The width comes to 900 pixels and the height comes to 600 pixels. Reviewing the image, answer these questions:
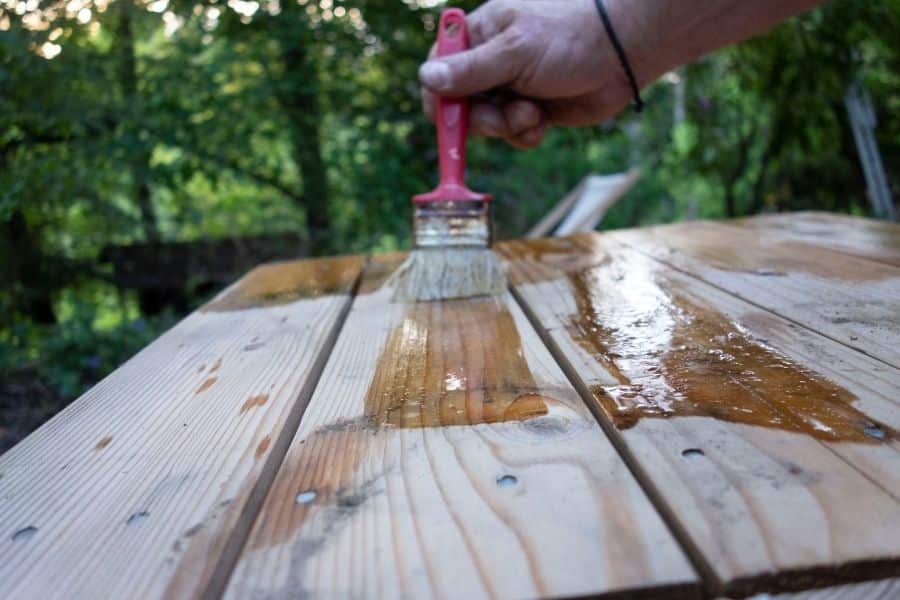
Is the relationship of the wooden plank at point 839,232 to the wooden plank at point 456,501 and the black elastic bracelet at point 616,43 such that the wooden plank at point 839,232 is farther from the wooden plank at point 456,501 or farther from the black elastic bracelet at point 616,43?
the wooden plank at point 456,501

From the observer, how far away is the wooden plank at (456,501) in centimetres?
50

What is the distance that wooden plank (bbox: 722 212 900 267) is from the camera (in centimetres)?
157

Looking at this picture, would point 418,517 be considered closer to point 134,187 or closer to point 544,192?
point 134,187

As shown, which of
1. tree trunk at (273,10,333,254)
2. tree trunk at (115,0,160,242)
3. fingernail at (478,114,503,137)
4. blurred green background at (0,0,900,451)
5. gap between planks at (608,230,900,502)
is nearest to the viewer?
gap between planks at (608,230,900,502)

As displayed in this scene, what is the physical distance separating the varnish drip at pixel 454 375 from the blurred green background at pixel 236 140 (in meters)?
1.58

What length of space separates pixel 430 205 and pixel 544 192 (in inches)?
183

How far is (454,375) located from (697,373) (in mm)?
298

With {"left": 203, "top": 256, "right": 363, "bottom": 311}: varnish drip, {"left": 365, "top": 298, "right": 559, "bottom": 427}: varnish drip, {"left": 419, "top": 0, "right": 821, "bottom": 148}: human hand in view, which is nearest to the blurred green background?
{"left": 203, "top": 256, "right": 363, "bottom": 311}: varnish drip

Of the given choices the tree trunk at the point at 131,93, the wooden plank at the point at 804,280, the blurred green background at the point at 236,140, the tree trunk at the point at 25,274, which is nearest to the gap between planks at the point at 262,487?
the wooden plank at the point at 804,280

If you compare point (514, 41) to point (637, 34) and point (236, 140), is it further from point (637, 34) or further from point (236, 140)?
point (236, 140)

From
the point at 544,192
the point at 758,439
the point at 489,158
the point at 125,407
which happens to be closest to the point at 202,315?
the point at 125,407

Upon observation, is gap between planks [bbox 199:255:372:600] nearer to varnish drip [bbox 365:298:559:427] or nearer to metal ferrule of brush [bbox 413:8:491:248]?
varnish drip [bbox 365:298:559:427]

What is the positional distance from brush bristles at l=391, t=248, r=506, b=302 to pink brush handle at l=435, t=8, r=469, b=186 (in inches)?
10.3

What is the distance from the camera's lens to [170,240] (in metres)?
4.28
